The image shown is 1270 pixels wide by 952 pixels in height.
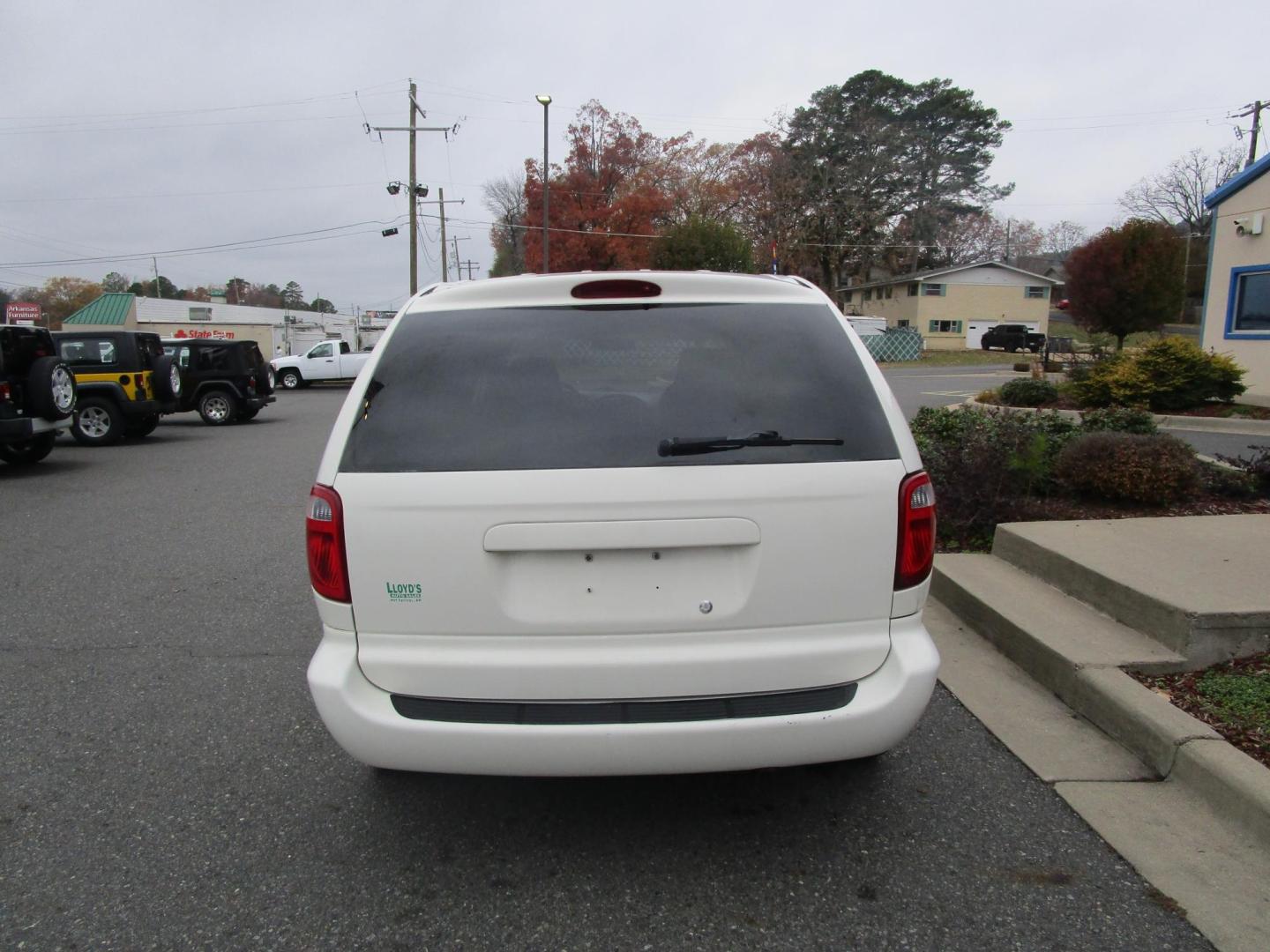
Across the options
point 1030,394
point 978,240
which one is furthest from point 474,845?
point 978,240

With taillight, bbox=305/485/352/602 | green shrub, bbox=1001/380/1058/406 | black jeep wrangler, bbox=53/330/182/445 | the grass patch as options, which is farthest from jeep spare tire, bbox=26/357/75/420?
the grass patch

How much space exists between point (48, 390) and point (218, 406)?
306 inches

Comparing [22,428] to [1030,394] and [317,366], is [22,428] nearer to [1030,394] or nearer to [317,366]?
[1030,394]

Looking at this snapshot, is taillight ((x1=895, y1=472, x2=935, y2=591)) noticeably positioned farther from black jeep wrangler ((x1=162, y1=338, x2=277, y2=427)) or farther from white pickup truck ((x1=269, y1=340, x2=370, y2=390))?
white pickup truck ((x1=269, y1=340, x2=370, y2=390))

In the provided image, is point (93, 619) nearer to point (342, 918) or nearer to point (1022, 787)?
point (342, 918)

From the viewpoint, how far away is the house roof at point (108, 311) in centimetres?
5288

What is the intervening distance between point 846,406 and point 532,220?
54.0m

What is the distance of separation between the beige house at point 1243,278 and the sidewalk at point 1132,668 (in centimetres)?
1184

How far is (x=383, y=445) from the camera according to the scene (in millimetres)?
2592

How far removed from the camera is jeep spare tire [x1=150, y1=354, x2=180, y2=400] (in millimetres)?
15141

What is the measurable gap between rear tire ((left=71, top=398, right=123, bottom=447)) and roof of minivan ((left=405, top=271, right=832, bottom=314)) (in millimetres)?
13940

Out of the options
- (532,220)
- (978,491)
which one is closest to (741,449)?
(978,491)

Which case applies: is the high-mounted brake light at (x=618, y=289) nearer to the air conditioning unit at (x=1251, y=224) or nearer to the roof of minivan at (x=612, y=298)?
the roof of minivan at (x=612, y=298)

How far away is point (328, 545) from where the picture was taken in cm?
258
